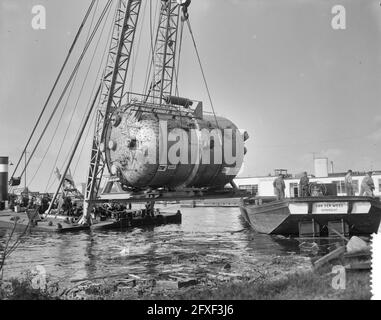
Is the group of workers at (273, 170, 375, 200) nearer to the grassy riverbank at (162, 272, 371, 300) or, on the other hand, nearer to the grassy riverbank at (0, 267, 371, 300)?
the grassy riverbank at (0, 267, 371, 300)

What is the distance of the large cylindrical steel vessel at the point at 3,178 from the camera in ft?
97.6

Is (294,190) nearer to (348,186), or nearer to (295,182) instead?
(295,182)

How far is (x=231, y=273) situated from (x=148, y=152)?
27.4 ft

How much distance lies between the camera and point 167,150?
17.6 metres

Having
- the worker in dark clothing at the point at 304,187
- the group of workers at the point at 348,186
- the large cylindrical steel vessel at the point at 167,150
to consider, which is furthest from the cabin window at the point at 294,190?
the large cylindrical steel vessel at the point at 167,150

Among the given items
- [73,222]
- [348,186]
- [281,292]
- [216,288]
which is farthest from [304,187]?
[73,222]

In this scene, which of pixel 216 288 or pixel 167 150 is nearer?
pixel 216 288

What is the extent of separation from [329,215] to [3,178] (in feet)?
82.2

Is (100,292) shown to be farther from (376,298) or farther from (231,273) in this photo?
(376,298)

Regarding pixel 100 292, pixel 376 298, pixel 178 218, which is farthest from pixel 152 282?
pixel 178 218

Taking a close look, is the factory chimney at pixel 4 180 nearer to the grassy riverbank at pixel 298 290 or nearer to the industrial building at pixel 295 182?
the industrial building at pixel 295 182

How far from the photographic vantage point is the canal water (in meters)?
11.4
